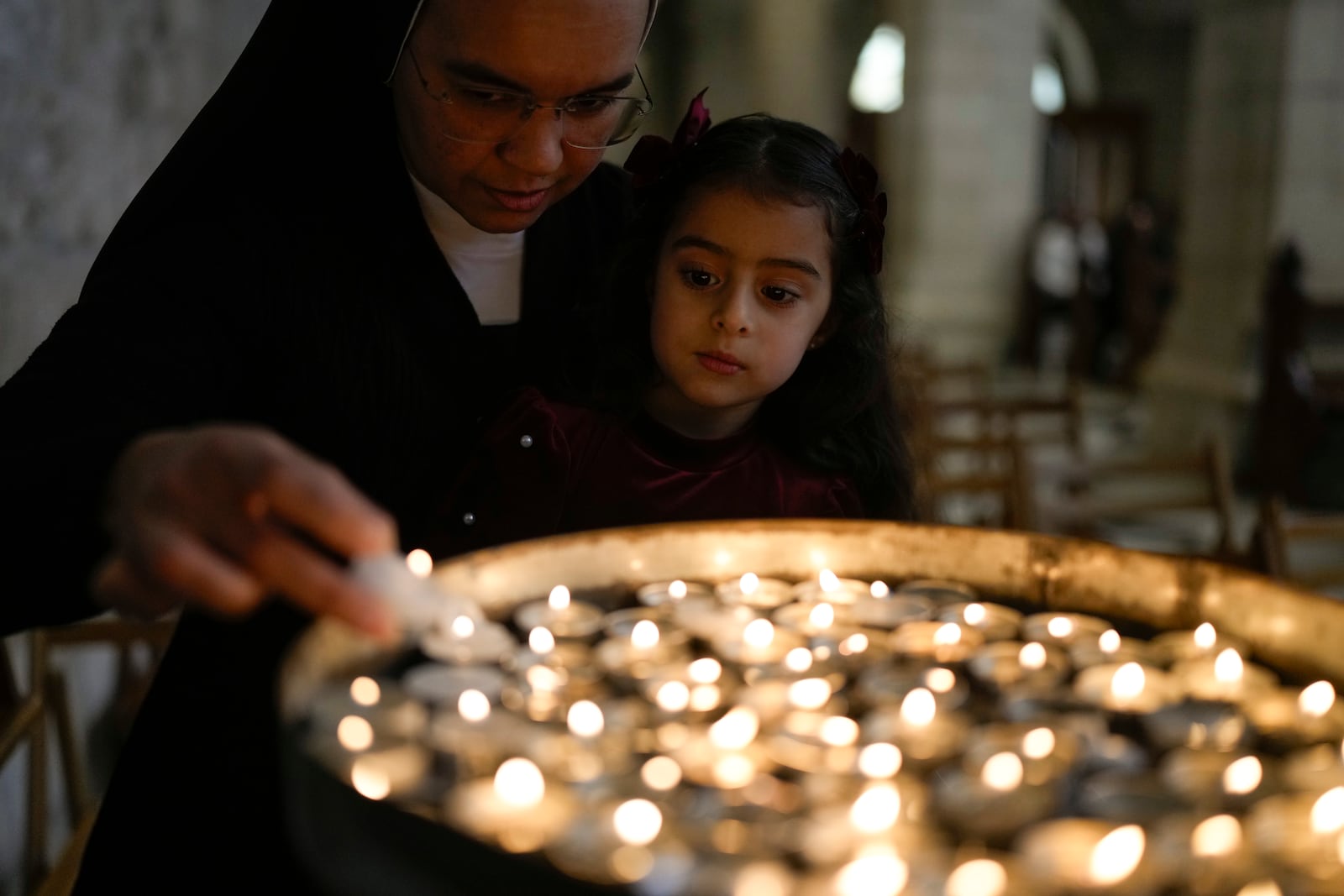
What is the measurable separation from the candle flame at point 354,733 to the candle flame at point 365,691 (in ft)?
0.11

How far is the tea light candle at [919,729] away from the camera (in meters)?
0.83

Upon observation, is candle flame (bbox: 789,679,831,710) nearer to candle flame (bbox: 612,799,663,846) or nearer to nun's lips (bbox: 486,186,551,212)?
candle flame (bbox: 612,799,663,846)

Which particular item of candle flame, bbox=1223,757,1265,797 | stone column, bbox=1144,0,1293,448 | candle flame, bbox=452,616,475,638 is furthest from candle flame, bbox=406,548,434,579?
stone column, bbox=1144,0,1293,448

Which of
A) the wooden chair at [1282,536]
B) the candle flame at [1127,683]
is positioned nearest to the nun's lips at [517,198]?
the candle flame at [1127,683]

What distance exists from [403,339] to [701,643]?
670 mm

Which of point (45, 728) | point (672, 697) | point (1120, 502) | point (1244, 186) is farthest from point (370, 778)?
point (1244, 186)

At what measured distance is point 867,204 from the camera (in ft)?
6.20

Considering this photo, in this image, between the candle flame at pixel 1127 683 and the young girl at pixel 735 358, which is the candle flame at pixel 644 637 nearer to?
the candle flame at pixel 1127 683

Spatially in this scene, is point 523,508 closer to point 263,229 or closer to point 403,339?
point 403,339

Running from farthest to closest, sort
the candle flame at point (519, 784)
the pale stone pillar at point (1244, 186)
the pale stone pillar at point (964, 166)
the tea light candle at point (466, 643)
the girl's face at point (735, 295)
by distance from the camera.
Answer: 1. the pale stone pillar at point (964, 166)
2. the pale stone pillar at point (1244, 186)
3. the girl's face at point (735, 295)
4. the tea light candle at point (466, 643)
5. the candle flame at point (519, 784)

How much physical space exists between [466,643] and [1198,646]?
24.0 inches

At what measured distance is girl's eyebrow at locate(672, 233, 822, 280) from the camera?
1740 mm

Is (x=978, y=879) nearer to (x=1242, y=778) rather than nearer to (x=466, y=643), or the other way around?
(x=1242, y=778)

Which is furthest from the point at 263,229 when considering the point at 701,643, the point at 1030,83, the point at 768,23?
the point at 768,23
